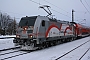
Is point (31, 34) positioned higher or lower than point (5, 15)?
lower

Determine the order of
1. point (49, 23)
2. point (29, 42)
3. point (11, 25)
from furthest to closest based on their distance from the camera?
1. point (11, 25)
2. point (49, 23)
3. point (29, 42)

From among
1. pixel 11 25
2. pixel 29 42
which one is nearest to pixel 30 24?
pixel 29 42

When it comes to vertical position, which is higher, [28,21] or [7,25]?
[7,25]

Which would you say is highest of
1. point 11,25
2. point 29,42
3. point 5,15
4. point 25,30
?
point 5,15

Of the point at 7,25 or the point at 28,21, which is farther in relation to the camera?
the point at 7,25

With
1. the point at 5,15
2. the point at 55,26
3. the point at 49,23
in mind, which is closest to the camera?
the point at 49,23

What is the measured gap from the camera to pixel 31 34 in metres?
13.0

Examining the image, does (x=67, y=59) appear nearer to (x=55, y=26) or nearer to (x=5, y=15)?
(x=55, y=26)

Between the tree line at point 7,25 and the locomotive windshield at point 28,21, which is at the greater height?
the tree line at point 7,25

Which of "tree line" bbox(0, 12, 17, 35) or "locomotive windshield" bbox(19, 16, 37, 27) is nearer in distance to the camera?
"locomotive windshield" bbox(19, 16, 37, 27)

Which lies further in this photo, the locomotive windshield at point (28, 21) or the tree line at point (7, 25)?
the tree line at point (7, 25)

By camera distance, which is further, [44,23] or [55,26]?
[55,26]

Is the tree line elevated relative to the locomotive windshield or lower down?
elevated

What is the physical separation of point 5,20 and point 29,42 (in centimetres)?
6518
